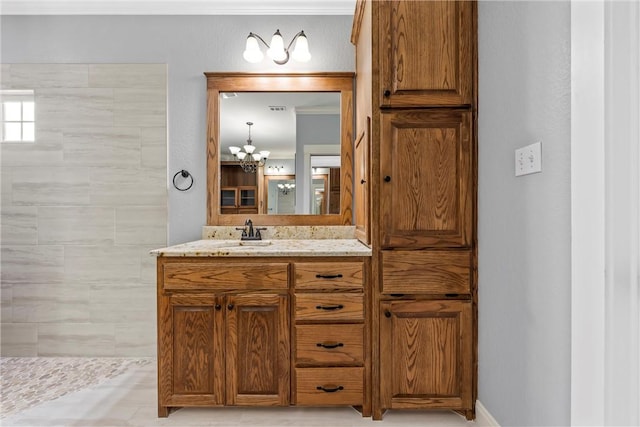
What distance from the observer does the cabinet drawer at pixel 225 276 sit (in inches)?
75.6

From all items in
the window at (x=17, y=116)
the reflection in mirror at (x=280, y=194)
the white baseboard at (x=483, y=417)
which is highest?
the window at (x=17, y=116)

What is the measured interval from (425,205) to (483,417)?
1032 millimetres

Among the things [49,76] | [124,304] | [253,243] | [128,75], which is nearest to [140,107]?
[128,75]

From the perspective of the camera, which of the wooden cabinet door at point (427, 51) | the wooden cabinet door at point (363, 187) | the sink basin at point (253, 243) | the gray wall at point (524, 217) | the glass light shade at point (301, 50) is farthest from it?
the glass light shade at point (301, 50)

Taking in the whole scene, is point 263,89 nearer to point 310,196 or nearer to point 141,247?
point 310,196

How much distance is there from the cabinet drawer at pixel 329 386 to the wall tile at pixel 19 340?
2090 mm

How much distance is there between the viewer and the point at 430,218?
1.88m

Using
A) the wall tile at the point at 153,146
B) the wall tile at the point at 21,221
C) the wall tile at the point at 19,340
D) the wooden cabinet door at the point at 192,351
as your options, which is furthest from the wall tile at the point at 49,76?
the wooden cabinet door at the point at 192,351

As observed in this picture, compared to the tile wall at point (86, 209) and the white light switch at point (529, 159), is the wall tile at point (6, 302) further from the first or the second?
the white light switch at point (529, 159)

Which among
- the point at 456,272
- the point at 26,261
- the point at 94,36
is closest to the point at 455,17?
the point at 456,272

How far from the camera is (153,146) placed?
2.68m

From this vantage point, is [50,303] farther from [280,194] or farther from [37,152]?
[280,194]

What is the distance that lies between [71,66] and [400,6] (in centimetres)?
230

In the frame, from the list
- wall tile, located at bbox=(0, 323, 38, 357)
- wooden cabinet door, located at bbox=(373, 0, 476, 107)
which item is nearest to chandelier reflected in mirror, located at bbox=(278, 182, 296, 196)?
wooden cabinet door, located at bbox=(373, 0, 476, 107)
